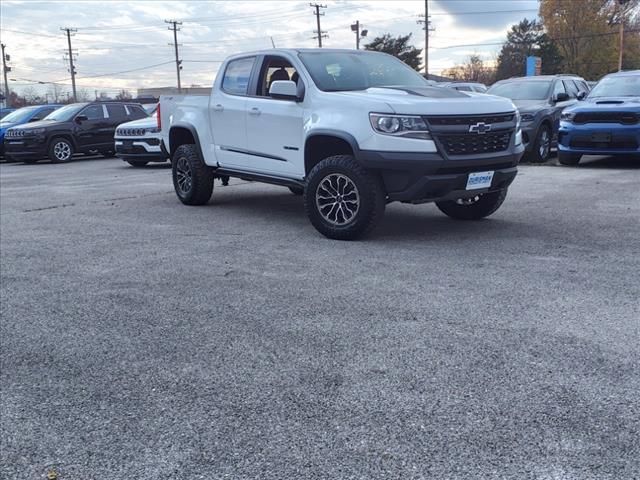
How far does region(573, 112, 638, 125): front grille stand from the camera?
11789mm

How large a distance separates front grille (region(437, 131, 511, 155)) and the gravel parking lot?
34.8 inches

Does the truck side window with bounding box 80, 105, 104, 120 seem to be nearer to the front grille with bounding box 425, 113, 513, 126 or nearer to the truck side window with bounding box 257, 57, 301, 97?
the truck side window with bounding box 257, 57, 301, 97

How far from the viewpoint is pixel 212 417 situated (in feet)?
9.88

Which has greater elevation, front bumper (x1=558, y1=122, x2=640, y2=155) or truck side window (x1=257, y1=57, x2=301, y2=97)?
truck side window (x1=257, y1=57, x2=301, y2=97)

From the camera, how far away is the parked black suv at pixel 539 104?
1338 cm

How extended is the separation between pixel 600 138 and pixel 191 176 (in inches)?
298

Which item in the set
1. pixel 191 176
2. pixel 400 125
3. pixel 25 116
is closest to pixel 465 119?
pixel 400 125

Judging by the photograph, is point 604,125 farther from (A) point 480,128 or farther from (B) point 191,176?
→ (B) point 191,176

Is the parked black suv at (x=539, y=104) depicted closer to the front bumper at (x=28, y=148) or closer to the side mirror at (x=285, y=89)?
the side mirror at (x=285, y=89)

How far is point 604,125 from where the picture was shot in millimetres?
12062

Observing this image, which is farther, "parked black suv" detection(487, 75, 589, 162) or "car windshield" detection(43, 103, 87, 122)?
"car windshield" detection(43, 103, 87, 122)

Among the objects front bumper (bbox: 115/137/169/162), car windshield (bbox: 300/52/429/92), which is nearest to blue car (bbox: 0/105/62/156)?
front bumper (bbox: 115/137/169/162)

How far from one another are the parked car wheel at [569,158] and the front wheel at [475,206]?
580 centimetres

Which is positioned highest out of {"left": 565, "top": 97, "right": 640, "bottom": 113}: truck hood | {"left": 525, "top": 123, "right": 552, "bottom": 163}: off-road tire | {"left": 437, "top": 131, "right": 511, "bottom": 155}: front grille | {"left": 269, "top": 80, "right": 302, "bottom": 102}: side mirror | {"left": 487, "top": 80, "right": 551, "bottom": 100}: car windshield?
{"left": 487, "top": 80, "right": 551, "bottom": 100}: car windshield
